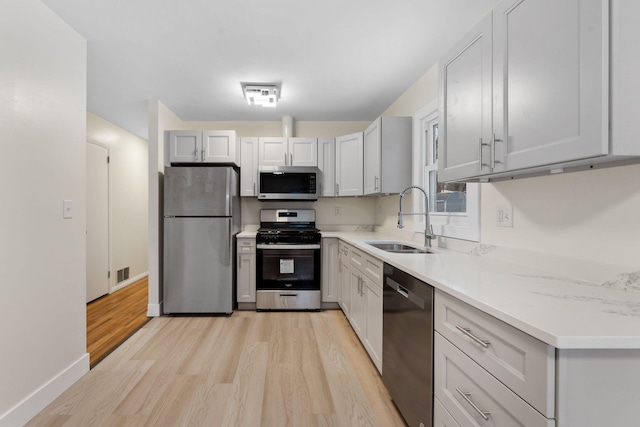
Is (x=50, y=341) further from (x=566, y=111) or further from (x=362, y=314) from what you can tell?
(x=566, y=111)

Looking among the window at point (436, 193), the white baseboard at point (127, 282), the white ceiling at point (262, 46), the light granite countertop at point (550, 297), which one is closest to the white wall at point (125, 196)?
the white baseboard at point (127, 282)

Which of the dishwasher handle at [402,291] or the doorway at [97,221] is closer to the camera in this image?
the dishwasher handle at [402,291]

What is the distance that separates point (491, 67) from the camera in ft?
4.19

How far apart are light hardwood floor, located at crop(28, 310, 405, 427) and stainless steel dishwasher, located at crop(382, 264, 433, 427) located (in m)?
0.21

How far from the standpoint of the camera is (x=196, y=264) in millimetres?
3162

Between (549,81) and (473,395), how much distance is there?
3.71 ft

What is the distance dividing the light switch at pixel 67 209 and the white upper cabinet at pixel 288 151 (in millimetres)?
2011

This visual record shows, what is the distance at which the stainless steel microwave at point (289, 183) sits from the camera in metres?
3.48

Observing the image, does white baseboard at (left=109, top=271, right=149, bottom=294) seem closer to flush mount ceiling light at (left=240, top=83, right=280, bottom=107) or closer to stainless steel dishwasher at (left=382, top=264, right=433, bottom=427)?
flush mount ceiling light at (left=240, top=83, right=280, bottom=107)

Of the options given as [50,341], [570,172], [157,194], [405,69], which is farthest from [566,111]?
[157,194]

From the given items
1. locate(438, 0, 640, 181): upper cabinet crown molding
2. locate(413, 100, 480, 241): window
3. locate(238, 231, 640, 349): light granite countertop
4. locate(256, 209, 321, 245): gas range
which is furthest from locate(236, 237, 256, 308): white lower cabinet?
locate(438, 0, 640, 181): upper cabinet crown molding

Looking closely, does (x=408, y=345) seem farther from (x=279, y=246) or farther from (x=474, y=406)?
(x=279, y=246)

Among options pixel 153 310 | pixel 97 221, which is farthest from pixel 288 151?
pixel 97 221

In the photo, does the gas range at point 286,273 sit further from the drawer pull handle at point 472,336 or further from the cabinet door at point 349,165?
the drawer pull handle at point 472,336
